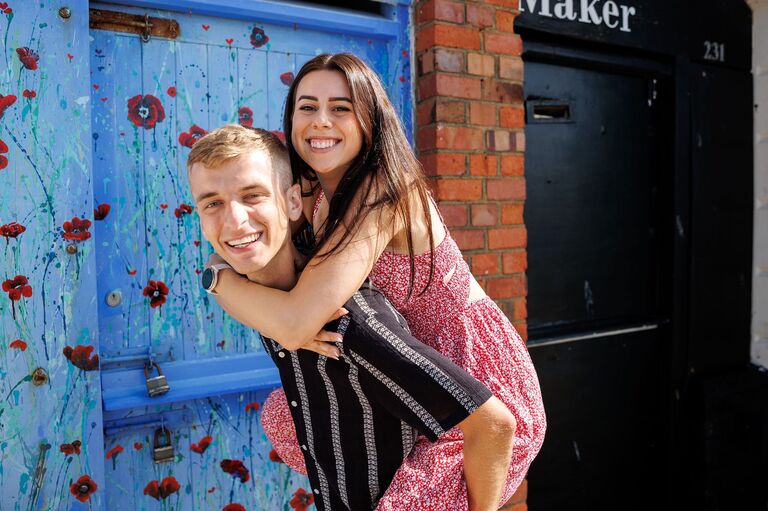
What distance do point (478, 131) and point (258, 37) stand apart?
1.02 metres

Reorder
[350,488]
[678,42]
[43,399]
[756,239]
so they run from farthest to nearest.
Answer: [756,239] < [678,42] < [43,399] < [350,488]

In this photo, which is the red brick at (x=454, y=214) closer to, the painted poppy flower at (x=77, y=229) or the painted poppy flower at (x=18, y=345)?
the painted poppy flower at (x=77, y=229)

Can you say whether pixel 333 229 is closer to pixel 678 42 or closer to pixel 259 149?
pixel 259 149

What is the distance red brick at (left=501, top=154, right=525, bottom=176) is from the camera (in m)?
2.82

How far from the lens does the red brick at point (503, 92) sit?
2764 mm

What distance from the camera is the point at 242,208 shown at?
1.36 meters

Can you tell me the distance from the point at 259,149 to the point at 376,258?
0.36m

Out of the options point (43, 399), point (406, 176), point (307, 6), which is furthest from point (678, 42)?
point (43, 399)

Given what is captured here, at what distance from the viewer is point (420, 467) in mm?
1422

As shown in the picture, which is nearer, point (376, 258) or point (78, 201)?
point (376, 258)

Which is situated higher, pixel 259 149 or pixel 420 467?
pixel 259 149

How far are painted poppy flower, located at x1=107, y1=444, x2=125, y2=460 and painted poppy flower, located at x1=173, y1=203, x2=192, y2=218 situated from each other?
34.7 inches

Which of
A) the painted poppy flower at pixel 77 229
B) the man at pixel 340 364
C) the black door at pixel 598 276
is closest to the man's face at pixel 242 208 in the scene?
the man at pixel 340 364

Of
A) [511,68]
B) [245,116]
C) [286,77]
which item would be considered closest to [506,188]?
[511,68]
